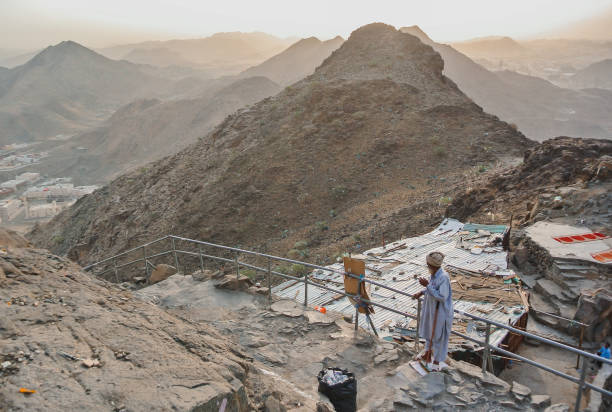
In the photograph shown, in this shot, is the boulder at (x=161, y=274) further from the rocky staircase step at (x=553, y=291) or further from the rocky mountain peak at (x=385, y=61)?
the rocky mountain peak at (x=385, y=61)

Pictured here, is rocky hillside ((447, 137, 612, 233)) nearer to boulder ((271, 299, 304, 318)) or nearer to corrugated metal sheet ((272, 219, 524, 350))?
corrugated metal sheet ((272, 219, 524, 350))

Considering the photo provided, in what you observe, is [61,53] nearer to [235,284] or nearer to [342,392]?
[235,284]

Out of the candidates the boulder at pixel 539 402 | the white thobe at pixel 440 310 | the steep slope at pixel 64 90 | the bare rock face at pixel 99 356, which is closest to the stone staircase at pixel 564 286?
the boulder at pixel 539 402

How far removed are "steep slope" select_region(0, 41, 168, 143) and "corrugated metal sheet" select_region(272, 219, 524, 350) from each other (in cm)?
9649

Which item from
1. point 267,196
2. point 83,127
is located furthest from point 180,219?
point 83,127

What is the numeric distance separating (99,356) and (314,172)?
662 inches

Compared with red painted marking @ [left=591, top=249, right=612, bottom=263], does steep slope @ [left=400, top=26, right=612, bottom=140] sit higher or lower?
higher

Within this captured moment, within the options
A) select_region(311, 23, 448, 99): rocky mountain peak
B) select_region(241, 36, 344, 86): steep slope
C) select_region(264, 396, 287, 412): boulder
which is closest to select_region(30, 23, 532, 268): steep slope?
select_region(311, 23, 448, 99): rocky mountain peak

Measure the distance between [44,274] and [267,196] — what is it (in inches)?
557

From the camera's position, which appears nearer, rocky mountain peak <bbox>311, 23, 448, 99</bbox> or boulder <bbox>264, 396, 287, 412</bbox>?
boulder <bbox>264, 396, 287, 412</bbox>

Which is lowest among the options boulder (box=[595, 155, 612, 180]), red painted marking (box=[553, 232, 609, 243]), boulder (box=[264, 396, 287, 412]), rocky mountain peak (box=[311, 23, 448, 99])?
boulder (box=[264, 396, 287, 412])

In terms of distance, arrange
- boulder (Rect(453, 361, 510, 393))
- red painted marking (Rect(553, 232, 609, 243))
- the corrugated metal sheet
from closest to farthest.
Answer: boulder (Rect(453, 361, 510, 393)) → the corrugated metal sheet → red painted marking (Rect(553, 232, 609, 243))

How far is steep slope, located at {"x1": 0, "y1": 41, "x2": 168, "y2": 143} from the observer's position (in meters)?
89.8

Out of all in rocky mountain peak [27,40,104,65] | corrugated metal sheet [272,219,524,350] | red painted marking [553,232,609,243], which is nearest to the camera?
corrugated metal sheet [272,219,524,350]
